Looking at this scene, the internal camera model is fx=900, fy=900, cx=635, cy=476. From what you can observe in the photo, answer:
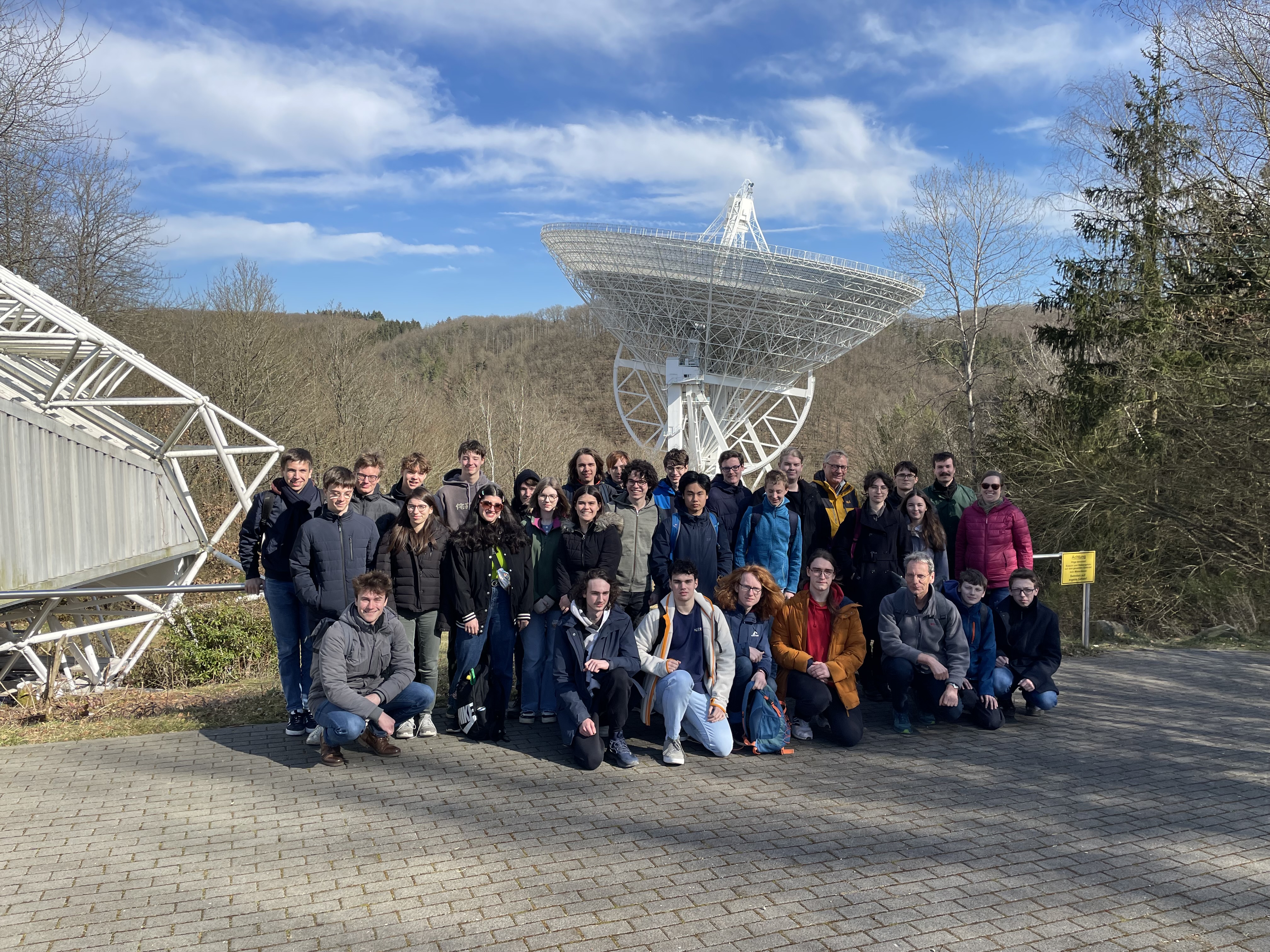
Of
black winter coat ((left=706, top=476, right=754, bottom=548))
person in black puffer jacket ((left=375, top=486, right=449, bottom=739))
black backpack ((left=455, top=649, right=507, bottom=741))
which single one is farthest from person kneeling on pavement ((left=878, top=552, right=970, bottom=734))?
person in black puffer jacket ((left=375, top=486, right=449, bottom=739))

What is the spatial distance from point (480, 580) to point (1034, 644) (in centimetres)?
411

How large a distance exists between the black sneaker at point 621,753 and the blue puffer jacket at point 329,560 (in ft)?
6.45

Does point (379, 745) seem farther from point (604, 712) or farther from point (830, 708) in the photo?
point (830, 708)

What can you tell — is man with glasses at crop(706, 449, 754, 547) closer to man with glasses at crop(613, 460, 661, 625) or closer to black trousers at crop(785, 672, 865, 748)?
man with glasses at crop(613, 460, 661, 625)

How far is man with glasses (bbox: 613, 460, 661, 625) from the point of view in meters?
6.62

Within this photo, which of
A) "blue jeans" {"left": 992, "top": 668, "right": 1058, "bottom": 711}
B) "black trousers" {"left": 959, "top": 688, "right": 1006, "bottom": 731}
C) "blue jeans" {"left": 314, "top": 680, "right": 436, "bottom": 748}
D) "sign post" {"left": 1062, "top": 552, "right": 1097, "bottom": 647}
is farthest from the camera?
"sign post" {"left": 1062, "top": 552, "right": 1097, "bottom": 647}

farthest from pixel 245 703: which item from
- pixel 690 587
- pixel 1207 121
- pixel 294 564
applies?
pixel 1207 121

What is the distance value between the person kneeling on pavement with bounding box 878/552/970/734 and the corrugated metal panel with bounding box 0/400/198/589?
7638mm

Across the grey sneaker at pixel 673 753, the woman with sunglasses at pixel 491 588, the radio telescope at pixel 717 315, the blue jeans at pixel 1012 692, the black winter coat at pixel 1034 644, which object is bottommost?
the grey sneaker at pixel 673 753

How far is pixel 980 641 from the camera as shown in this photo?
661cm

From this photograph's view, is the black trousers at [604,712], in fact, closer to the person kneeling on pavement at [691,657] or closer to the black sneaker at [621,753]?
the black sneaker at [621,753]

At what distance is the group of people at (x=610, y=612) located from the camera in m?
5.77

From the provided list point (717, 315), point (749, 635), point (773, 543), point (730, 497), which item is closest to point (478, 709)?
point (749, 635)

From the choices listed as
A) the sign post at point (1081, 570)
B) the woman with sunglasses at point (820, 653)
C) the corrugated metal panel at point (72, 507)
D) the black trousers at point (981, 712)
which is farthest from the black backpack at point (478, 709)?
the sign post at point (1081, 570)
